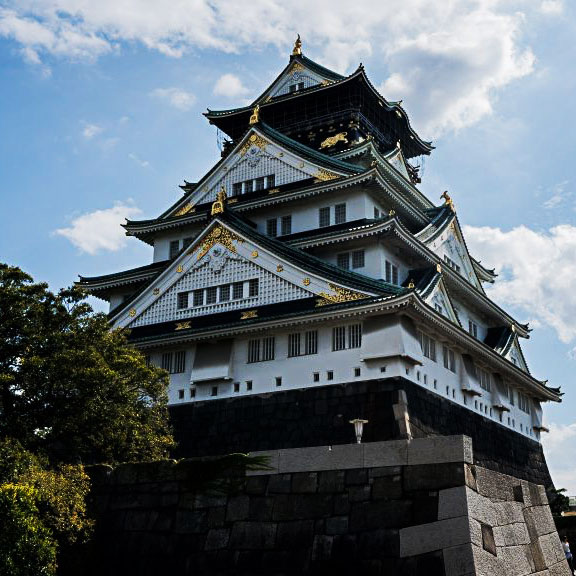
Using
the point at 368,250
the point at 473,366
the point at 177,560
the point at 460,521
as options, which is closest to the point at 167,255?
the point at 368,250

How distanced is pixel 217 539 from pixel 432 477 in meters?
5.39

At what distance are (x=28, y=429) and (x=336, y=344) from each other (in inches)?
598

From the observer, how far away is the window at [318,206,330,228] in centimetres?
4106

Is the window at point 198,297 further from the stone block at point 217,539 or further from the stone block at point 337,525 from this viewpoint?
the stone block at point 337,525

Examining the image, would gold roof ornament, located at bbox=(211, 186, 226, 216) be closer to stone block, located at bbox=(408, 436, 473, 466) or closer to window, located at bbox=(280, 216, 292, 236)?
window, located at bbox=(280, 216, 292, 236)

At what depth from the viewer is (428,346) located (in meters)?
34.8

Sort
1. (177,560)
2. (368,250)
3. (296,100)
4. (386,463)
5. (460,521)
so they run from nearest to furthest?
(460,521) → (386,463) → (177,560) → (368,250) → (296,100)

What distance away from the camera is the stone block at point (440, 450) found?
1639cm

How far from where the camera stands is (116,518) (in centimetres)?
2036

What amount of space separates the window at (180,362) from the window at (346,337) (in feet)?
24.8

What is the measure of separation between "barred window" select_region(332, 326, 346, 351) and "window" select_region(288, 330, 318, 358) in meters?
0.83

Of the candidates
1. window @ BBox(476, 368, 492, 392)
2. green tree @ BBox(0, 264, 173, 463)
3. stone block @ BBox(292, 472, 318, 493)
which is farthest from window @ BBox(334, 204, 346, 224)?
stone block @ BBox(292, 472, 318, 493)

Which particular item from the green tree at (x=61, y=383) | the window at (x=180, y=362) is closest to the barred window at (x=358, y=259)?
the window at (x=180, y=362)

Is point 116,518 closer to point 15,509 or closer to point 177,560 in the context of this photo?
point 177,560
